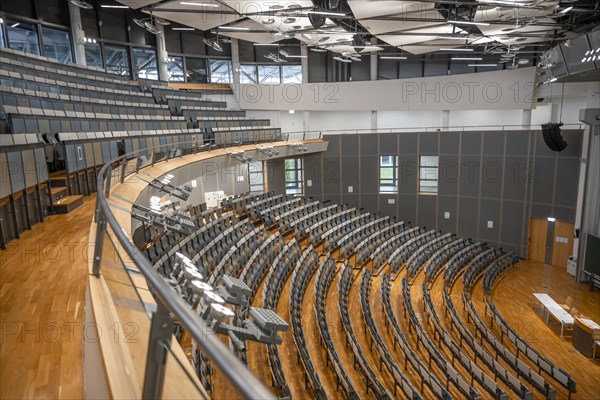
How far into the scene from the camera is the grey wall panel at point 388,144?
40.4ft

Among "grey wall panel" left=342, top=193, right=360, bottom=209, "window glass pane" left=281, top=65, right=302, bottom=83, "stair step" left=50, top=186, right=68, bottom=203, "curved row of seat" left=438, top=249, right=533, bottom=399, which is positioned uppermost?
"window glass pane" left=281, top=65, right=302, bottom=83

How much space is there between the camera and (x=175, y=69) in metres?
14.8

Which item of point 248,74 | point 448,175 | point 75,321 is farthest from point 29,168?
point 248,74

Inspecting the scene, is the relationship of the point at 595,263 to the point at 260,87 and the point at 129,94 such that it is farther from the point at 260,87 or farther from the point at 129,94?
the point at 129,94

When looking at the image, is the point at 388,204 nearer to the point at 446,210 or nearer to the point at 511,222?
the point at 446,210

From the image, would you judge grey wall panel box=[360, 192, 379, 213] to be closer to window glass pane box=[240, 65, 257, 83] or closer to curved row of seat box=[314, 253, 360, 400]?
curved row of seat box=[314, 253, 360, 400]

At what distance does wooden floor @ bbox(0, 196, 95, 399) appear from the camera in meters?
1.73

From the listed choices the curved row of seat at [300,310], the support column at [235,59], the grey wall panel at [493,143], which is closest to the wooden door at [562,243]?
the grey wall panel at [493,143]

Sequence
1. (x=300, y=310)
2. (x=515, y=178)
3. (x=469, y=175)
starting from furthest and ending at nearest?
(x=469, y=175)
(x=515, y=178)
(x=300, y=310)

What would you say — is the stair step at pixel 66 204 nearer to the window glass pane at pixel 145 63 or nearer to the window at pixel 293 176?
the window at pixel 293 176

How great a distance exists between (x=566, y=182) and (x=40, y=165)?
10692 millimetres

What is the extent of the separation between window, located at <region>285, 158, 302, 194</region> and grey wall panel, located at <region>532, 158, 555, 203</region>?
654 cm

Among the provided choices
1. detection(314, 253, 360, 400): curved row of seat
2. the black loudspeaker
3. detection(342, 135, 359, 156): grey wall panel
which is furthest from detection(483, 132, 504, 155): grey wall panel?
detection(314, 253, 360, 400): curved row of seat

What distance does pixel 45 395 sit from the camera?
1.63 meters
